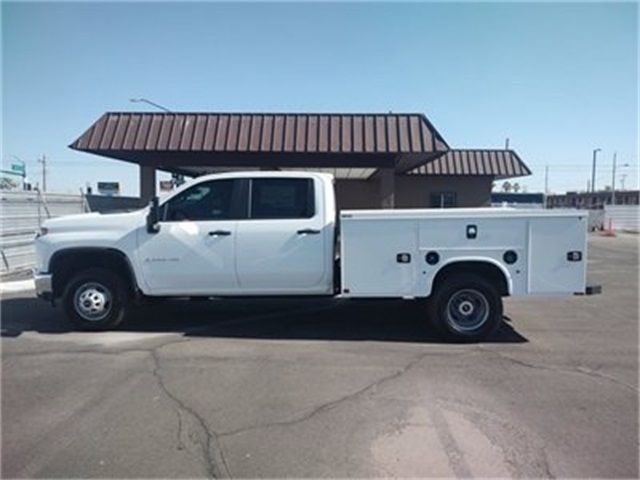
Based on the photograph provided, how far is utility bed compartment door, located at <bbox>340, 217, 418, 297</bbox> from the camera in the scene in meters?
6.68

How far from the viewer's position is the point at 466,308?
6.81 m

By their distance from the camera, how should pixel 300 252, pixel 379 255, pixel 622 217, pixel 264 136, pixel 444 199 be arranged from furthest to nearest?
pixel 622 217, pixel 444 199, pixel 264 136, pixel 300 252, pixel 379 255

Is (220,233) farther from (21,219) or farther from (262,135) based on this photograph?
(21,219)

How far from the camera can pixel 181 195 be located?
7160 millimetres

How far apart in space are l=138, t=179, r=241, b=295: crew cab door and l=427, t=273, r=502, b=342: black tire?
267 centimetres

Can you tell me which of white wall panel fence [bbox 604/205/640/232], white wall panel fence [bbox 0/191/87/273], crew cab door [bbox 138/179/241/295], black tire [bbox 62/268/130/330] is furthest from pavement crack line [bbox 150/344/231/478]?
white wall panel fence [bbox 604/205/640/232]

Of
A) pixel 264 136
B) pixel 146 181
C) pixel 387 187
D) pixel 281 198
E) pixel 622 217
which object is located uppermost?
pixel 264 136

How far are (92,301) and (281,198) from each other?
2.87m

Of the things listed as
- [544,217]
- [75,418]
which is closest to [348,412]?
[75,418]

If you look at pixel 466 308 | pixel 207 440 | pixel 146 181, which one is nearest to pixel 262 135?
pixel 146 181

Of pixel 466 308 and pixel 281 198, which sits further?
pixel 281 198

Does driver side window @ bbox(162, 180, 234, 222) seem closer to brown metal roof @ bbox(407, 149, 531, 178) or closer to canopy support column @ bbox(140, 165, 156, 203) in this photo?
canopy support column @ bbox(140, 165, 156, 203)

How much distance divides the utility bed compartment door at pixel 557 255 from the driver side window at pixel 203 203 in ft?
12.8

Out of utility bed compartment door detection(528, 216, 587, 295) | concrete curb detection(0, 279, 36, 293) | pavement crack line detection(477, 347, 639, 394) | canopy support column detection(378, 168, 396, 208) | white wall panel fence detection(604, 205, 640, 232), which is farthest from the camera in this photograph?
white wall panel fence detection(604, 205, 640, 232)
